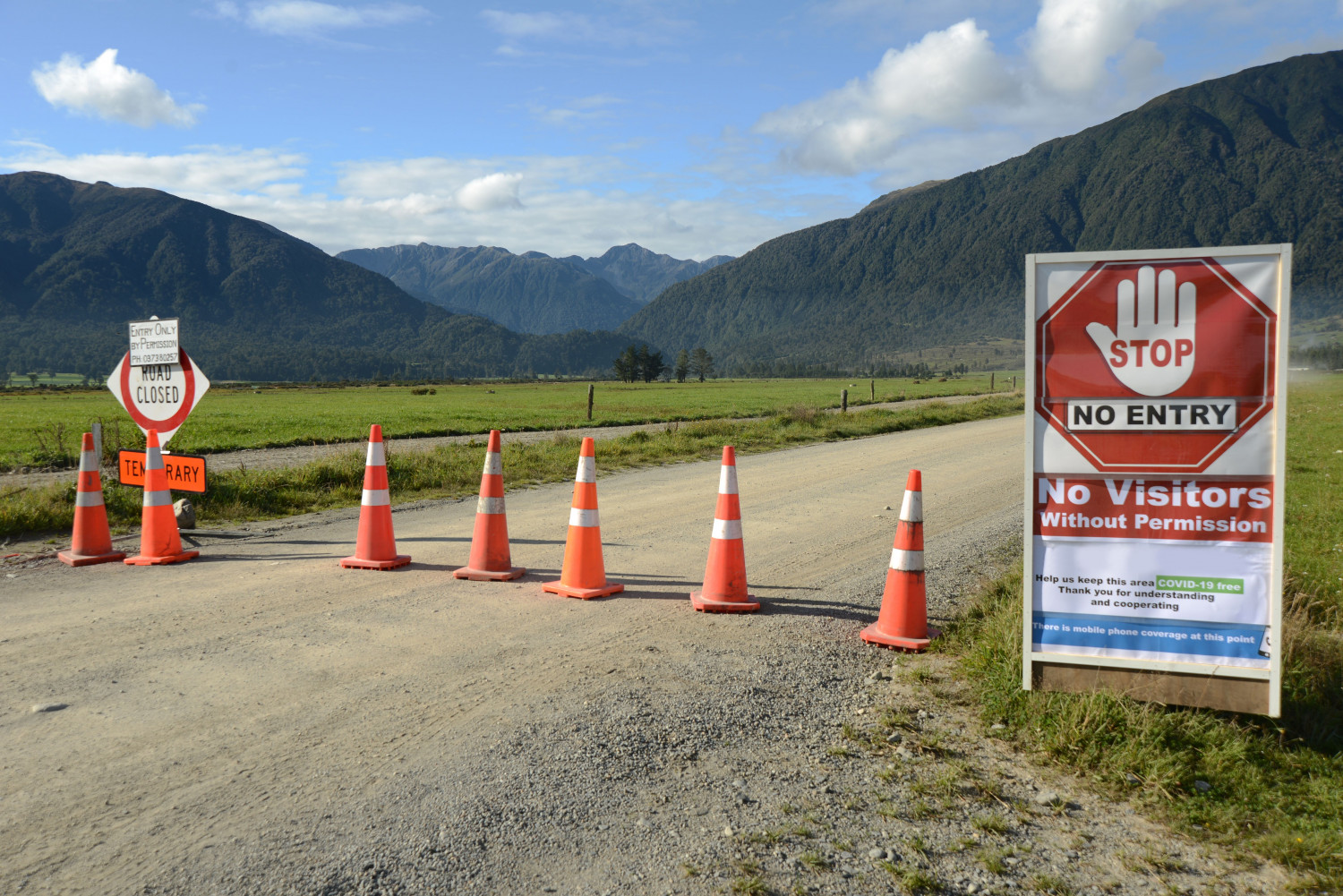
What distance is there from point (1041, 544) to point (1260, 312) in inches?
51.0

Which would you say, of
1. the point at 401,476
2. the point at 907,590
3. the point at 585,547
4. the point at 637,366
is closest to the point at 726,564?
the point at 585,547

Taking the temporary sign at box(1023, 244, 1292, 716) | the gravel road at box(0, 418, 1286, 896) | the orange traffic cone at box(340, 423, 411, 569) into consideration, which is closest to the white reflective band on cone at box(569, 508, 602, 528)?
the gravel road at box(0, 418, 1286, 896)

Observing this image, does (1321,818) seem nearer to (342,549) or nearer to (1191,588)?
(1191,588)

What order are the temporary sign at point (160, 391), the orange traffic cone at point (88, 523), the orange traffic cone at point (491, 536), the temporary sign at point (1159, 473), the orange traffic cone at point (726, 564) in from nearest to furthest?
1. the temporary sign at point (1159, 473)
2. the orange traffic cone at point (726, 564)
3. the orange traffic cone at point (491, 536)
4. the orange traffic cone at point (88, 523)
5. the temporary sign at point (160, 391)

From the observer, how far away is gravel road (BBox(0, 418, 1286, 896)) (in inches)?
106

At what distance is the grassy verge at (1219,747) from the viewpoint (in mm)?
2926

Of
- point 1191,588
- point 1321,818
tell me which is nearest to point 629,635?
point 1191,588

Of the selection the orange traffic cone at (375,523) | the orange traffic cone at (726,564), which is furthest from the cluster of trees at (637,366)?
the orange traffic cone at (726,564)

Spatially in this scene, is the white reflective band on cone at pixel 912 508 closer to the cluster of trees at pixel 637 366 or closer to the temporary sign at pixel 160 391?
the temporary sign at pixel 160 391

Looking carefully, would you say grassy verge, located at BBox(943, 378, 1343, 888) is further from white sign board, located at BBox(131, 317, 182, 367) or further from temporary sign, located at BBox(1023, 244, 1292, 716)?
white sign board, located at BBox(131, 317, 182, 367)

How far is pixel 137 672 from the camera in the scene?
4402 millimetres

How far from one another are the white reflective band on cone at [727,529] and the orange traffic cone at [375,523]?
2.78 m

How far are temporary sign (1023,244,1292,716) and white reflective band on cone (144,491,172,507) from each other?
6830mm

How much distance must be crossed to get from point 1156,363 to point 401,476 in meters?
10.3
